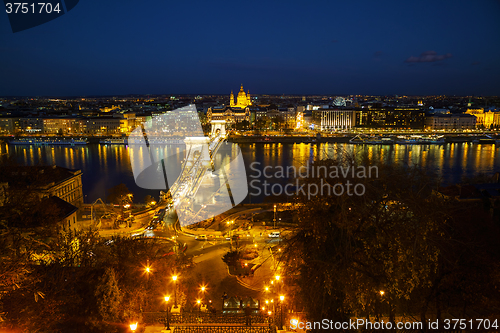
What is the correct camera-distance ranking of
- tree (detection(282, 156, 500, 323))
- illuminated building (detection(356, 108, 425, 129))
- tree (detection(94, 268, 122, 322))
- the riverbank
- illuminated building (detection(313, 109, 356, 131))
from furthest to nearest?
illuminated building (detection(313, 109, 356, 131)) → illuminated building (detection(356, 108, 425, 129)) → the riverbank → tree (detection(94, 268, 122, 322)) → tree (detection(282, 156, 500, 323))

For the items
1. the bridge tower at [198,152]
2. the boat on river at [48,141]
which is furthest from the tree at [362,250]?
the boat on river at [48,141]

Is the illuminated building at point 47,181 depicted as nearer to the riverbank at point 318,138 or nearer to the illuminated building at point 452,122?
the riverbank at point 318,138

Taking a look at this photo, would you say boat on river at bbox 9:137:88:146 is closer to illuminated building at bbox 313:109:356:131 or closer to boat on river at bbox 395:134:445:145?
illuminated building at bbox 313:109:356:131

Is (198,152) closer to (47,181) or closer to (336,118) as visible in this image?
(47,181)

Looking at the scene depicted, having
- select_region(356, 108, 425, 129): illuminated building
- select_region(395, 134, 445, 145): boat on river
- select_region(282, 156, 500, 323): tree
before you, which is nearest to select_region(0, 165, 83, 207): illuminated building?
select_region(282, 156, 500, 323): tree

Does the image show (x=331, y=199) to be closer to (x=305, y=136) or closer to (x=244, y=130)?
(x=305, y=136)

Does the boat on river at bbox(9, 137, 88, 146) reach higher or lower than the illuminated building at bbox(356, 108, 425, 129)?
lower

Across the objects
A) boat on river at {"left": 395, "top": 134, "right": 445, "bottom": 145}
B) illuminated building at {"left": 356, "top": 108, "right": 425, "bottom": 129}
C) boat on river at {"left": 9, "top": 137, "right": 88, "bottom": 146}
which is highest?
illuminated building at {"left": 356, "top": 108, "right": 425, "bottom": 129}

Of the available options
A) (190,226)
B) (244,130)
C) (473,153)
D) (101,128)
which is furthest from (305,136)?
(190,226)
